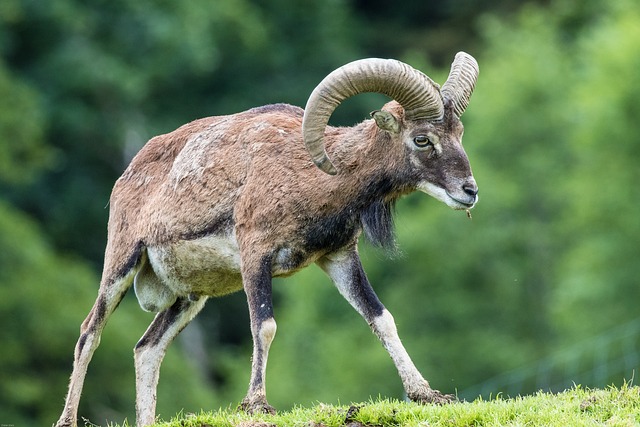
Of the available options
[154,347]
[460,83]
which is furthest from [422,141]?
[154,347]

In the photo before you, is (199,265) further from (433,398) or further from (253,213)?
(433,398)

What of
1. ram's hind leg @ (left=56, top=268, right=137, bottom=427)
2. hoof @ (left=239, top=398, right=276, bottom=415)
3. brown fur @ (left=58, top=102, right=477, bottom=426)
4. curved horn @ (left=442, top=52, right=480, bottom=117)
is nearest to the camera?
hoof @ (left=239, top=398, right=276, bottom=415)

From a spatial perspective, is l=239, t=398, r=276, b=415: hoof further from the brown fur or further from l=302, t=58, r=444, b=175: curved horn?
l=302, t=58, r=444, b=175: curved horn

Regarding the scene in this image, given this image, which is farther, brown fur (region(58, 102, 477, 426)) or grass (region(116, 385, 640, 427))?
brown fur (region(58, 102, 477, 426))

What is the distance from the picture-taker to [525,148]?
62.1 m

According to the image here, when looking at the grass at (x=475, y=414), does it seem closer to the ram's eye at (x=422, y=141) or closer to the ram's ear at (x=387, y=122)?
the ram's eye at (x=422, y=141)

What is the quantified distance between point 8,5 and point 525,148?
19.6 meters

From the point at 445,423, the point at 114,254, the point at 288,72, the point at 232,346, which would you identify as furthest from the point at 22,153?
the point at 445,423

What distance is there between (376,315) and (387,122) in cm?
175

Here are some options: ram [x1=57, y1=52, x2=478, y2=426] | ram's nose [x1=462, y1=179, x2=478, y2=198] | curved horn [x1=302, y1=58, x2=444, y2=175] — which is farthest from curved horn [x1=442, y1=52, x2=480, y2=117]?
ram's nose [x1=462, y1=179, x2=478, y2=198]

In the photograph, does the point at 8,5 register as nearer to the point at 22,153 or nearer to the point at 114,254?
the point at 22,153

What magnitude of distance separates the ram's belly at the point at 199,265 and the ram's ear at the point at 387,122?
1.75 meters

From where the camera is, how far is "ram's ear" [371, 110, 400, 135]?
52.2ft

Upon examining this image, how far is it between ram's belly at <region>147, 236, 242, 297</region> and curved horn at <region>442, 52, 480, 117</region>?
7.81 ft
